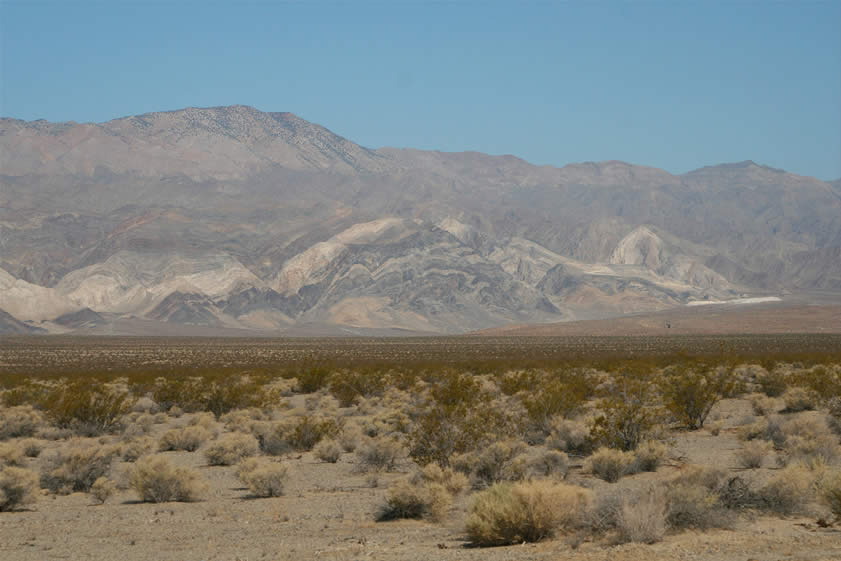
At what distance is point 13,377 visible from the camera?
55594 millimetres

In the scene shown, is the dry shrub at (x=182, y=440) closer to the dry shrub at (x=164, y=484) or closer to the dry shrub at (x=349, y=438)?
the dry shrub at (x=349, y=438)

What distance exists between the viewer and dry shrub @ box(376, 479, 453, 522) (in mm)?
16344

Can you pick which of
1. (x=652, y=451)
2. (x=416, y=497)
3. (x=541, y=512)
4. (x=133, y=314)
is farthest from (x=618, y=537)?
(x=133, y=314)

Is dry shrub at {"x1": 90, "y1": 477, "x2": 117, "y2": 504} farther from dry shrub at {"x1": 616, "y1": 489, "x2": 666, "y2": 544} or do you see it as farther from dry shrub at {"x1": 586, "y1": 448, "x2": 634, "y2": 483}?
A: dry shrub at {"x1": 616, "y1": 489, "x2": 666, "y2": 544}

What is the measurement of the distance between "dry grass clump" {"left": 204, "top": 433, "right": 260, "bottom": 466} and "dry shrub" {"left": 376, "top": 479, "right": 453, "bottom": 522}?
340 inches

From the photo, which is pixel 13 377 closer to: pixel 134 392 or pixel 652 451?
pixel 134 392

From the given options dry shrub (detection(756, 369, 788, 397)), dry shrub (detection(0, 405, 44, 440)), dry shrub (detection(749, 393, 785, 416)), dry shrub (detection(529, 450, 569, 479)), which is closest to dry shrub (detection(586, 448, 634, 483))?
dry shrub (detection(529, 450, 569, 479))

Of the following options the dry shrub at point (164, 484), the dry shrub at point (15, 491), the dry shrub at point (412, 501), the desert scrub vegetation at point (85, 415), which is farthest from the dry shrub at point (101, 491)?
the desert scrub vegetation at point (85, 415)

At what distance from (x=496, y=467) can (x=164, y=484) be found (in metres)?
6.61

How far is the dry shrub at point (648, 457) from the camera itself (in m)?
20.2

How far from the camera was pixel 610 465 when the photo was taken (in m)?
19.5

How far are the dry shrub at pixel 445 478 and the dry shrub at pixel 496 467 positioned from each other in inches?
17.1

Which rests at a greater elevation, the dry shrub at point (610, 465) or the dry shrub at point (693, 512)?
the dry shrub at point (693, 512)

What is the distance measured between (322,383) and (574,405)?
78.6ft
